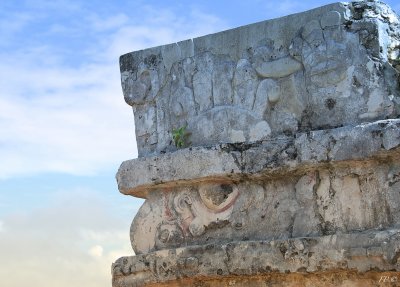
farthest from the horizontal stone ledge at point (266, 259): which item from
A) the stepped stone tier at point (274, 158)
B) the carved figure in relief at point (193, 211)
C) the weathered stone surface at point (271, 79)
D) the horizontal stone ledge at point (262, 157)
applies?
the weathered stone surface at point (271, 79)

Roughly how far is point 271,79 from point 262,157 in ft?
2.28

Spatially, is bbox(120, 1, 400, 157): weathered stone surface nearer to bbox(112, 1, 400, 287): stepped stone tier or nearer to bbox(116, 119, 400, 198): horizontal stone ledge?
bbox(112, 1, 400, 287): stepped stone tier

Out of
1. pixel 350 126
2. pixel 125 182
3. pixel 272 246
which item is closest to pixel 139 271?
pixel 125 182

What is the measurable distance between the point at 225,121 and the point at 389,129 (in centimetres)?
148

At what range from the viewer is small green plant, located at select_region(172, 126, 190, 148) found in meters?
7.08

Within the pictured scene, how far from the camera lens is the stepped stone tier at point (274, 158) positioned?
612 cm

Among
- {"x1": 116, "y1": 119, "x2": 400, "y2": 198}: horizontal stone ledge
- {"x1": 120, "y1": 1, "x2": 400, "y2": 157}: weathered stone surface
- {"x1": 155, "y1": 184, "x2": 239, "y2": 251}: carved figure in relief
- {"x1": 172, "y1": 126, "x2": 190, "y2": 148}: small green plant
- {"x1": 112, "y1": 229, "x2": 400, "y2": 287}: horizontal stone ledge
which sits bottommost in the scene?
{"x1": 112, "y1": 229, "x2": 400, "y2": 287}: horizontal stone ledge

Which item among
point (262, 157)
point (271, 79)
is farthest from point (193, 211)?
point (271, 79)

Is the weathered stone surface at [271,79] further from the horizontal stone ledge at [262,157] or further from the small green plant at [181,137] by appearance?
the horizontal stone ledge at [262,157]

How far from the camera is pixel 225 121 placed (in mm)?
6898

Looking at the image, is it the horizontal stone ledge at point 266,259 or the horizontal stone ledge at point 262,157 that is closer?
the horizontal stone ledge at point 266,259

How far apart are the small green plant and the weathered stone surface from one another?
0.06 meters

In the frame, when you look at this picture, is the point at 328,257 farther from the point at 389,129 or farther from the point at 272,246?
the point at 389,129

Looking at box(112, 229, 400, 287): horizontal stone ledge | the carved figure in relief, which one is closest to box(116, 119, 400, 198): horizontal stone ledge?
the carved figure in relief
